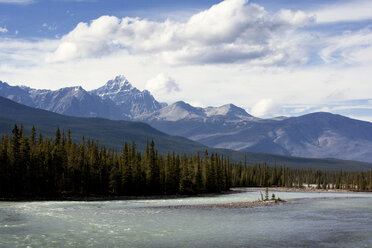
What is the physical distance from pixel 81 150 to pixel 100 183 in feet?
43.2

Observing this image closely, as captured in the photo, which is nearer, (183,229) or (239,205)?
(183,229)

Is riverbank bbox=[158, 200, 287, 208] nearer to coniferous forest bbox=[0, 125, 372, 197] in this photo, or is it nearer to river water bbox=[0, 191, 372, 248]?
river water bbox=[0, 191, 372, 248]

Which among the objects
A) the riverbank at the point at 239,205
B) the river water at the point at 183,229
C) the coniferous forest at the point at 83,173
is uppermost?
the coniferous forest at the point at 83,173

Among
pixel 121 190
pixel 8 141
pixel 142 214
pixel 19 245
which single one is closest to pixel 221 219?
pixel 142 214

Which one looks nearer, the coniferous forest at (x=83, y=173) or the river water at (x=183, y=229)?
the river water at (x=183, y=229)

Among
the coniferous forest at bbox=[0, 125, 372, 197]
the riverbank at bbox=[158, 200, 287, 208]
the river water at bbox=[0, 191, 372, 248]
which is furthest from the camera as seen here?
the coniferous forest at bbox=[0, 125, 372, 197]

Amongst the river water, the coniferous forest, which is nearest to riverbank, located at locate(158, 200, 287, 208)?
the river water

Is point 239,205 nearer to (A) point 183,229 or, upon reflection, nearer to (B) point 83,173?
(A) point 183,229

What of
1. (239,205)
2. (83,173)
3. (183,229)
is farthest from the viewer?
(83,173)

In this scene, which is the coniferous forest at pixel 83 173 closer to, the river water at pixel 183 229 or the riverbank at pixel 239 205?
the riverbank at pixel 239 205

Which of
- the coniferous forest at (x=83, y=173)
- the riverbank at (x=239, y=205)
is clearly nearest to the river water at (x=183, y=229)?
the riverbank at (x=239, y=205)

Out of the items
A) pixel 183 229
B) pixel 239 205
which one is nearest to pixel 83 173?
pixel 239 205

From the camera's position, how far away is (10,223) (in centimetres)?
5825

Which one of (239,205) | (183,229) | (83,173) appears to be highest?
(83,173)
